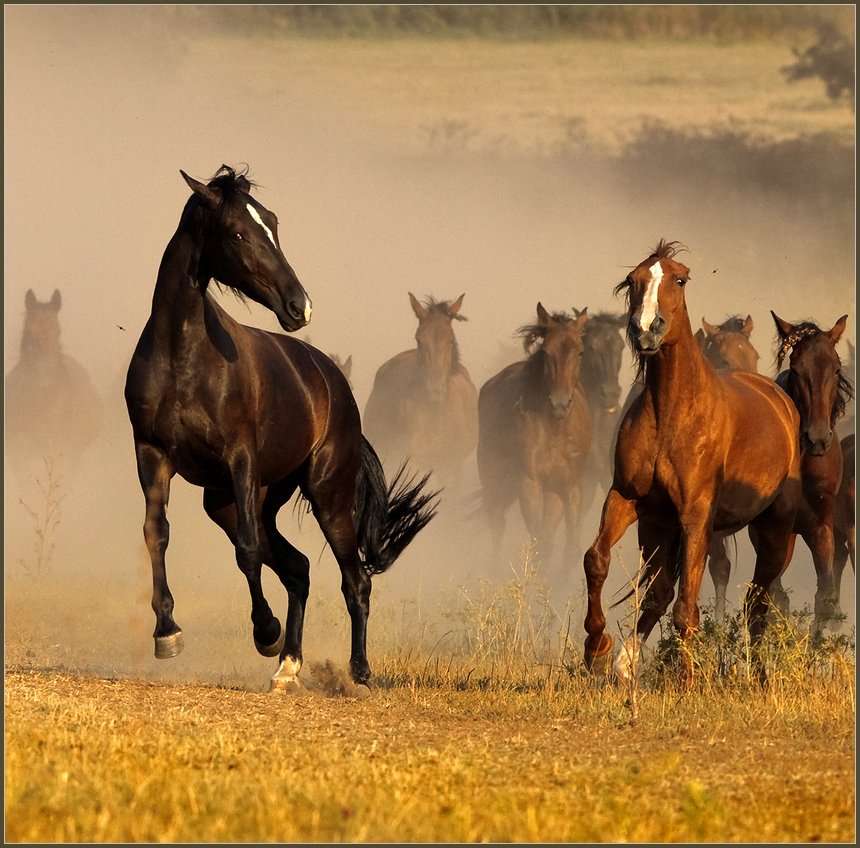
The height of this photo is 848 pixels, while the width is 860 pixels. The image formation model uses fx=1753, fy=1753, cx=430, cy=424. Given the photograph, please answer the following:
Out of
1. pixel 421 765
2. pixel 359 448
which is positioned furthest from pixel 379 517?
pixel 421 765

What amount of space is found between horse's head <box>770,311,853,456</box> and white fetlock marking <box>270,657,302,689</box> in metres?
3.83

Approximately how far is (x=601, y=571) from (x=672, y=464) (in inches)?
30.6

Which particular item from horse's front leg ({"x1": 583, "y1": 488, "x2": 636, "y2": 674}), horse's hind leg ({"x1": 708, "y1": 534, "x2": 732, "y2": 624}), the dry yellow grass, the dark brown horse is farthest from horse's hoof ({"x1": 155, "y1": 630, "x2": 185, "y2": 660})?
horse's hind leg ({"x1": 708, "y1": 534, "x2": 732, "y2": 624})

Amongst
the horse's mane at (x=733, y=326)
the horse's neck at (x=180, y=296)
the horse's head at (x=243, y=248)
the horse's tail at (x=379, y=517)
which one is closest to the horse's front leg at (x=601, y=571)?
the horse's tail at (x=379, y=517)

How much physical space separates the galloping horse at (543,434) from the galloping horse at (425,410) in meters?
1.63

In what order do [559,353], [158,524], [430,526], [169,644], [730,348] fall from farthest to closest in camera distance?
1. [430,526]
2. [559,353]
3. [730,348]
4. [158,524]
5. [169,644]

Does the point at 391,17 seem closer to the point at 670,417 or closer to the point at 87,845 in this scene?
the point at 670,417

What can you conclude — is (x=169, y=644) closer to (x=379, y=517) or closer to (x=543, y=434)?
(x=379, y=517)

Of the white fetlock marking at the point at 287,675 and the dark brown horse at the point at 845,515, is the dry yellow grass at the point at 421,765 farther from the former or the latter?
the dark brown horse at the point at 845,515

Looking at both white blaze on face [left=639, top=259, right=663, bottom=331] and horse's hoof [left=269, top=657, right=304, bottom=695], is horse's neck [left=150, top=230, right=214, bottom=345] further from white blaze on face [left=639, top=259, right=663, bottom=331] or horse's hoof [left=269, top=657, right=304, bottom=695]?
white blaze on face [left=639, top=259, right=663, bottom=331]

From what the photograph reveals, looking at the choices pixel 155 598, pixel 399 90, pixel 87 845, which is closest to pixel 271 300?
pixel 155 598

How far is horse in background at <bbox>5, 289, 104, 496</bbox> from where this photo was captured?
2486 cm

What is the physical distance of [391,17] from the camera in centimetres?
4831

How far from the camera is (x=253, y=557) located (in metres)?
9.98
